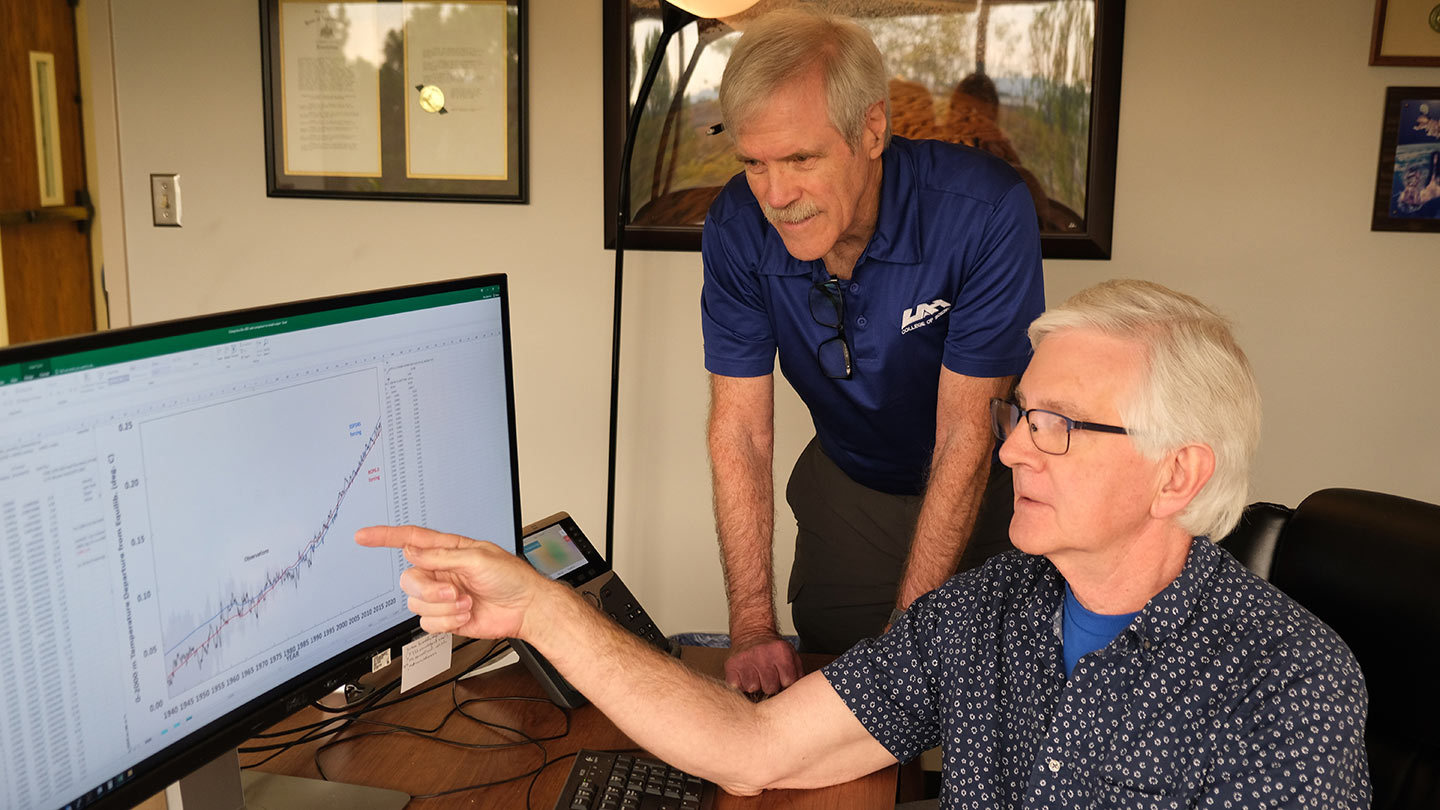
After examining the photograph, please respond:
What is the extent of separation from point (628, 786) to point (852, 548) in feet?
3.41

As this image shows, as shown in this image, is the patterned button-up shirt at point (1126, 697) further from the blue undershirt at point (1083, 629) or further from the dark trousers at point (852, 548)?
the dark trousers at point (852, 548)

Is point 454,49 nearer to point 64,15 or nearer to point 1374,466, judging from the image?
point 64,15

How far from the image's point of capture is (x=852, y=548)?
2268mm

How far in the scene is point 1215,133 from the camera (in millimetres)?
2777

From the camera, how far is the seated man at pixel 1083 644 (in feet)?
3.76

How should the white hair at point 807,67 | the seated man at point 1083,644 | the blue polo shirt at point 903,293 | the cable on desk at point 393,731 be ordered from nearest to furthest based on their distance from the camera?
the seated man at point 1083,644
the cable on desk at point 393,731
the white hair at point 807,67
the blue polo shirt at point 903,293

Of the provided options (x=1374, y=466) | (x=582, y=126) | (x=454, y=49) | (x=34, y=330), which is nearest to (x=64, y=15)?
(x=34, y=330)

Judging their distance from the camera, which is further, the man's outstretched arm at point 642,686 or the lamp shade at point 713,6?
A: the lamp shade at point 713,6

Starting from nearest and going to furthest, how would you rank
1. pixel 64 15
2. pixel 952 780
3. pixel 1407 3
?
pixel 952 780
pixel 1407 3
pixel 64 15

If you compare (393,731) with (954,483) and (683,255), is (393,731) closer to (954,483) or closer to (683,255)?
(954,483)

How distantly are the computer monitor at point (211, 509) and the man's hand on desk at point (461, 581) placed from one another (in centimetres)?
10

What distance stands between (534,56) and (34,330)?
→ 1726mm

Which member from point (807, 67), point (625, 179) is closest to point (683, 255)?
point (625, 179)

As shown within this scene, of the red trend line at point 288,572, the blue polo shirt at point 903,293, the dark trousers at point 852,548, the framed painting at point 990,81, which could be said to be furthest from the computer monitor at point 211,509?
the framed painting at point 990,81
